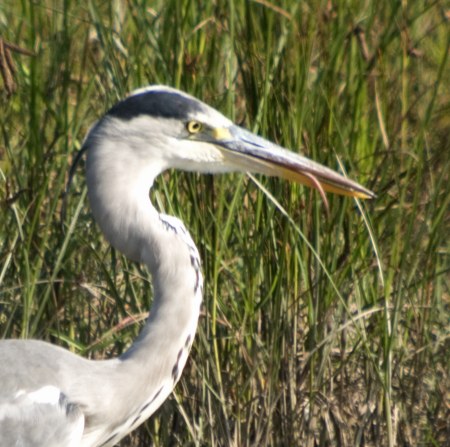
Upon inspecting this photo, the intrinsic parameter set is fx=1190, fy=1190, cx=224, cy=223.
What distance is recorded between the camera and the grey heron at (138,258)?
100 inches

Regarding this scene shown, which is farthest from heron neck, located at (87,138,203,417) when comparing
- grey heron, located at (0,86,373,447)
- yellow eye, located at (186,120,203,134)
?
yellow eye, located at (186,120,203,134)

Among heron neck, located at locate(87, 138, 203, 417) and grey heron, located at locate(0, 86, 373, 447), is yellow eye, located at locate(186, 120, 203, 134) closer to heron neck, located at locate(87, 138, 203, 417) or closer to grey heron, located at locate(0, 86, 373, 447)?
grey heron, located at locate(0, 86, 373, 447)

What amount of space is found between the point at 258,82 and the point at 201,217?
1.20 ft

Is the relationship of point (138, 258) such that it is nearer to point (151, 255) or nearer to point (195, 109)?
point (151, 255)

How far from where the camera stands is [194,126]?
2.65m

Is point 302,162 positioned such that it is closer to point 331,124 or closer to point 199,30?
point 331,124

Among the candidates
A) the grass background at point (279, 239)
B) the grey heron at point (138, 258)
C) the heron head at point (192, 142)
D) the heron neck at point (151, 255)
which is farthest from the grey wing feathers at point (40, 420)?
the heron head at point (192, 142)

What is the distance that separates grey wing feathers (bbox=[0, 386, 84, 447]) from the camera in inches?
99.3

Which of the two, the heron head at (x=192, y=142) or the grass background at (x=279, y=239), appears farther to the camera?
the grass background at (x=279, y=239)

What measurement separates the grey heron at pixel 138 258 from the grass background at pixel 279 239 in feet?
0.73

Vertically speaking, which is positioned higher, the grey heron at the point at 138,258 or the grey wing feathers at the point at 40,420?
the grey heron at the point at 138,258

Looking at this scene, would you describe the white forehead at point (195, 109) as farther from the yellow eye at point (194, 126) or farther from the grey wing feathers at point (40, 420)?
the grey wing feathers at point (40, 420)

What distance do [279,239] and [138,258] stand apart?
0.53 metres


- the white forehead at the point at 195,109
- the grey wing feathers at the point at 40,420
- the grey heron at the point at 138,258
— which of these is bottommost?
the grey wing feathers at the point at 40,420
